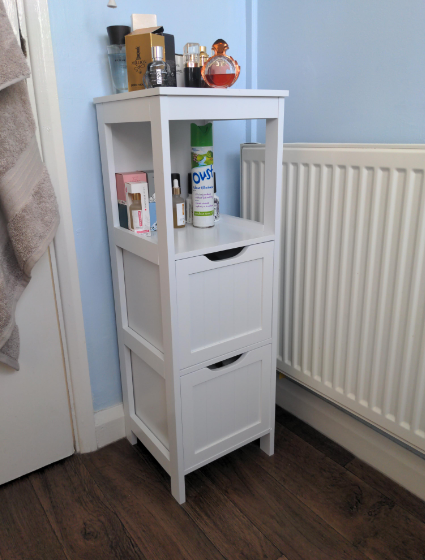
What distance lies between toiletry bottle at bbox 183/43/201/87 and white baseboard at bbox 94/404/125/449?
36.9 inches

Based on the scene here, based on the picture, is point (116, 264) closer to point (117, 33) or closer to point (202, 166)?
point (202, 166)

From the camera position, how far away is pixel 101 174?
3.82ft

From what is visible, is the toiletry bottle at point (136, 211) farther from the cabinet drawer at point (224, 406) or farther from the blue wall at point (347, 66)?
the blue wall at point (347, 66)

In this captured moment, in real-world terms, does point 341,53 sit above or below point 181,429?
above

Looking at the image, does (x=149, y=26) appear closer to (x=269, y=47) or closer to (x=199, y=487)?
(x=269, y=47)

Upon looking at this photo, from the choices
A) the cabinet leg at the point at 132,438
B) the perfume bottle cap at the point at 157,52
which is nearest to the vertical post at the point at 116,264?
the cabinet leg at the point at 132,438

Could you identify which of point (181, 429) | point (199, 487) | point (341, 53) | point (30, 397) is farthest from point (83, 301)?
point (341, 53)

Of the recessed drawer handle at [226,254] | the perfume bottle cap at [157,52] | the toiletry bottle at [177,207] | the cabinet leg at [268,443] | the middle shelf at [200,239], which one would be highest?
the perfume bottle cap at [157,52]

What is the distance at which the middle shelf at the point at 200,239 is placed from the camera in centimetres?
98

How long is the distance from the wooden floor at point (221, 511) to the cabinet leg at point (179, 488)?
0.02 meters

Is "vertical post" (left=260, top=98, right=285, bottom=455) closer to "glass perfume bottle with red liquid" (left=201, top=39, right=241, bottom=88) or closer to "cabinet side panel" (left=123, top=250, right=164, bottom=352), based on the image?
"glass perfume bottle with red liquid" (left=201, top=39, right=241, bottom=88)

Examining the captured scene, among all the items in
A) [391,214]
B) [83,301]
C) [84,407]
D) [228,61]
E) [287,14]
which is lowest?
[84,407]

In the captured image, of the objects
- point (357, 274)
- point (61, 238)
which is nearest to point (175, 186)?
point (61, 238)

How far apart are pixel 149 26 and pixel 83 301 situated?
2.32ft
